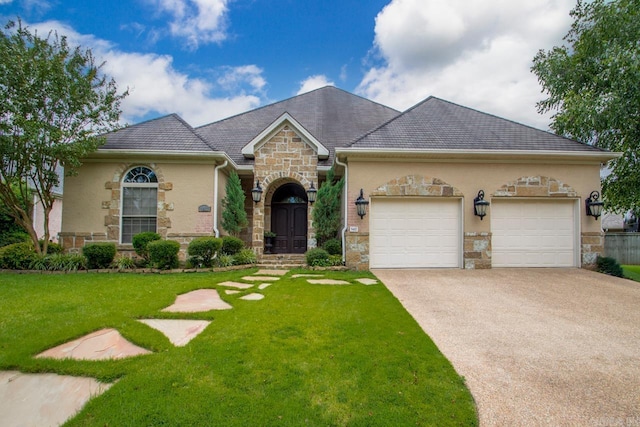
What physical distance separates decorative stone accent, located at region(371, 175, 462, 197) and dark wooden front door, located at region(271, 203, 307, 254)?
345 cm

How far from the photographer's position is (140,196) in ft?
30.1

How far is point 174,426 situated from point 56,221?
18126 millimetres

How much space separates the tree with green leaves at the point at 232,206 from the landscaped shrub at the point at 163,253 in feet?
6.19

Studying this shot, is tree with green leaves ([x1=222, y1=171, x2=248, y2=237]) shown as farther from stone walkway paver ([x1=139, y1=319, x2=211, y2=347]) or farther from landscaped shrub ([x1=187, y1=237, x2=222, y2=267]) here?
stone walkway paver ([x1=139, y1=319, x2=211, y2=347])

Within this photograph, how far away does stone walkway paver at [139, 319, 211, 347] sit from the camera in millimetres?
3336

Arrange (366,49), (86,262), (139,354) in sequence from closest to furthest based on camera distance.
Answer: (139,354) → (86,262) → (366,49)

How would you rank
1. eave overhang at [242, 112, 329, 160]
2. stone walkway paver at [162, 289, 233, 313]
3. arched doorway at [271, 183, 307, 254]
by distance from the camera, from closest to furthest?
stone walkway paver at [162, 289, 233, 313] → eave overhang at [242, 112, 329, 160] → arched doorway at [271, 183, 307, 254]

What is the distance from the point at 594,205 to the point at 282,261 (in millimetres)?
9434

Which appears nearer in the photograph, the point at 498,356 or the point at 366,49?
the point at 498,356

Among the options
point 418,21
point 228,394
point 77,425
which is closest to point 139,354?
point 77,425

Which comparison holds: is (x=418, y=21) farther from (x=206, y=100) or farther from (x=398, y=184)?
(x=206, y=100)

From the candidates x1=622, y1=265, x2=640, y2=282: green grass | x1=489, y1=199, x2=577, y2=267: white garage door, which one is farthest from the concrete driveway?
x1=622, y1=265, x2=640, y2=282: green grass

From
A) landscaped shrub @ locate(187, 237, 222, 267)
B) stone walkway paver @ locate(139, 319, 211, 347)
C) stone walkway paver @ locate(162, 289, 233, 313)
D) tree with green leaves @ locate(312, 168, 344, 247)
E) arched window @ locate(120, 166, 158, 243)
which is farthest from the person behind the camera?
tree with green leaves @ locate(312, 168, 344, 247)

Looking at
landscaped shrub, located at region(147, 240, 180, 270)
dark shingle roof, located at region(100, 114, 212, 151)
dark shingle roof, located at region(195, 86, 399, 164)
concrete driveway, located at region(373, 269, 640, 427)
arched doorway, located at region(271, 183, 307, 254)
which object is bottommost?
concrete driveway, located at region(373, 269, 640, 427)
